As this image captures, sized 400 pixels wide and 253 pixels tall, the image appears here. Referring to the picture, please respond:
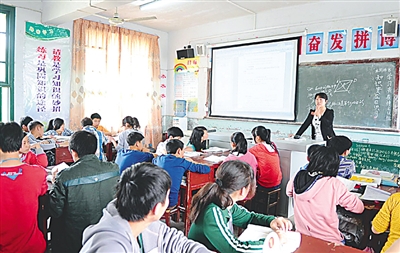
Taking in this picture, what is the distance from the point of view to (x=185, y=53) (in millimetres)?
6434

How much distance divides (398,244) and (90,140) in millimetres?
1724

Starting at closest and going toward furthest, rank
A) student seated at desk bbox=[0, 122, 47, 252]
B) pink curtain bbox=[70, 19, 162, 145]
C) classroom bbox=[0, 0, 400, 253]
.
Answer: classroom bbox=[0, 0, 400, 253]
student seated at desk bbox=[0, 122, 47, 252]
pink curtain bbox=[70, 19, 162, 145]

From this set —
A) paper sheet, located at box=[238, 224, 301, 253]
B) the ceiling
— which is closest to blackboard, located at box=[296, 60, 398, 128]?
the ceiling

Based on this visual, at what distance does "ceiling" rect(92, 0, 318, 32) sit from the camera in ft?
16.2

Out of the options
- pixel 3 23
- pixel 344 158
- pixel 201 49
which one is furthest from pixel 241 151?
pixel 3 23

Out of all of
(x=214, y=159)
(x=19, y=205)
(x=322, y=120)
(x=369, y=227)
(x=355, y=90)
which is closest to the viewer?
(x=19, y=205)

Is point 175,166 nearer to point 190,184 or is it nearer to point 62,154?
point 190,184

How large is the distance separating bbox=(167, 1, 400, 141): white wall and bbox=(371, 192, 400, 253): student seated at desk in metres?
3.11

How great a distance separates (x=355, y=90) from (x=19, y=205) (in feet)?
13.8

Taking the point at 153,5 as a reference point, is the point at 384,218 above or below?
below

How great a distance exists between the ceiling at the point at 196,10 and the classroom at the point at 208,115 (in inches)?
1.4

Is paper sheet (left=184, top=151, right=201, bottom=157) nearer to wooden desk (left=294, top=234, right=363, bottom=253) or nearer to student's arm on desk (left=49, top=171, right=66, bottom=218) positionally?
student's arm on desk (left=49, top=171, right=66, bottom=218)

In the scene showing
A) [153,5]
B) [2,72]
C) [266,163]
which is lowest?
[266,163]

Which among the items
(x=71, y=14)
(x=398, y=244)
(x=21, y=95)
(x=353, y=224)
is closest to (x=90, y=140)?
(x=398, y=244)
